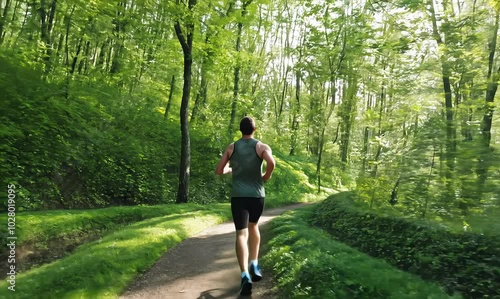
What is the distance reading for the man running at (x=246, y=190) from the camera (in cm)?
525

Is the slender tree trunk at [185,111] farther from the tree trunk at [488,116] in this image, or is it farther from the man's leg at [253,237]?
the tree trunk at [488,116]

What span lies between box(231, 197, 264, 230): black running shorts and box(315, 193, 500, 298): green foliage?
10.6ft

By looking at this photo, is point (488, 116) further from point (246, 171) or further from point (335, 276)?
point (246, 171)

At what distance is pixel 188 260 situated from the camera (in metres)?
7.71

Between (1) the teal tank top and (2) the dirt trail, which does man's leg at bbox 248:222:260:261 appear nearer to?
(1) the teal tank top

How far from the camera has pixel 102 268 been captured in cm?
618

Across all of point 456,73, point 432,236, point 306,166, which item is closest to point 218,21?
point 456,73

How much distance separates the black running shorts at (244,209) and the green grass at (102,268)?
230cm

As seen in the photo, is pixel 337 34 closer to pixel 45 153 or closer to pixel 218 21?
pixel 218 21

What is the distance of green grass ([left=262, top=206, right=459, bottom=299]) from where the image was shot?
4.87m

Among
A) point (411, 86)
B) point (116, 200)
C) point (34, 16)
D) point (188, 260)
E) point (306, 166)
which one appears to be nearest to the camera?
point (188, 260)

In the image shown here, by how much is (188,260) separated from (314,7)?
2309 centimetres

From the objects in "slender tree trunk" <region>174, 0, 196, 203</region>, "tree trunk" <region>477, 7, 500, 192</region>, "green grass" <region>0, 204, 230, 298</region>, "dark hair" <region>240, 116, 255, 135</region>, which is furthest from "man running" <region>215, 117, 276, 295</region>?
"slender tree trunk" <region>174, 0, 196, 203</region>

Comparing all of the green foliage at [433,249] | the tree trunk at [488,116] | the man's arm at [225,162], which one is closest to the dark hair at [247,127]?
the man's arm at [225,162]
